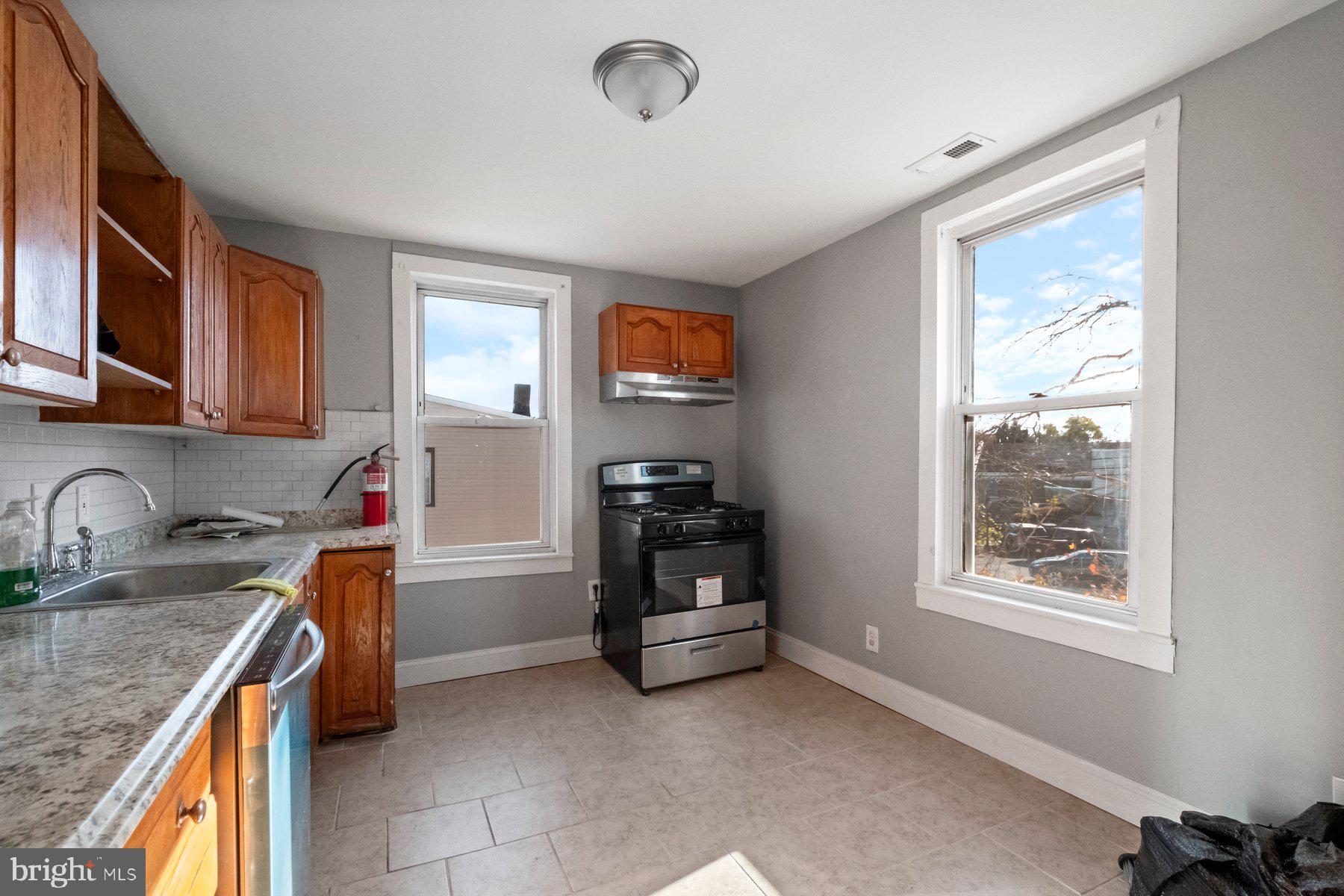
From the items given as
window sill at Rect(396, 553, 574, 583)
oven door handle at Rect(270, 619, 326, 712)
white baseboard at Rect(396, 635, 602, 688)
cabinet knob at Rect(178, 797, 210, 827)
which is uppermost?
oven door handle at Rect(270, 619, 326, 712)

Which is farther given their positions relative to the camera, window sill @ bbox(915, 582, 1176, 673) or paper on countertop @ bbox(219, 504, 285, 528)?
paper on countertop @ bbox(219, 504, 285, 528)

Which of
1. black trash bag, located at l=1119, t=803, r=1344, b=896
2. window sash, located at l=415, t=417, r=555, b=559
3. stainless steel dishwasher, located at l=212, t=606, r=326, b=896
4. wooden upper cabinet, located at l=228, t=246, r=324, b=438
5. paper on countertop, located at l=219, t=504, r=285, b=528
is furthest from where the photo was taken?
window sash, located at l=415, t=417, r=555, b=559

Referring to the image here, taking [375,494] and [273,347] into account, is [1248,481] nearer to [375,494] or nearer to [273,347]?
[375,494]

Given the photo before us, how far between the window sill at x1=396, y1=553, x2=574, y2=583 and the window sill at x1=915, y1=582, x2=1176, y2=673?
1.97m

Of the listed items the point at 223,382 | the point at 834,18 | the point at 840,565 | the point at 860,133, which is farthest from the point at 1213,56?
the point at 223,382

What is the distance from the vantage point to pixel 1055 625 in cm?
226

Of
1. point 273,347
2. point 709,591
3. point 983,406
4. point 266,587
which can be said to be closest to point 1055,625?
point 983,406

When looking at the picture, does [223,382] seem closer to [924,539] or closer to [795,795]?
[795,795]

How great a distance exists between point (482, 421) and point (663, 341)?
3.73ft

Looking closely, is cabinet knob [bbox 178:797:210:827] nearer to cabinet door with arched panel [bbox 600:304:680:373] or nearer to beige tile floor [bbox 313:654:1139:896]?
beige tile floor [bbox 313:654:1139:896]

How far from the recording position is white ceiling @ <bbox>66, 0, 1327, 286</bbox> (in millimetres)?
1651

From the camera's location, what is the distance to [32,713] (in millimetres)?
898

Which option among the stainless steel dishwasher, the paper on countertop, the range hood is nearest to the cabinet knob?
the stainless steel dishwasher

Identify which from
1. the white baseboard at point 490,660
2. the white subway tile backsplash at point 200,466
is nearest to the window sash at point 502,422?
the white subway tile backsplash at point 200,466
